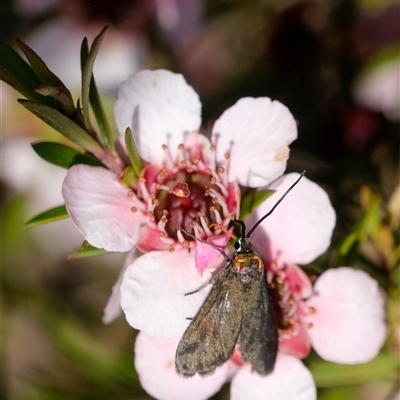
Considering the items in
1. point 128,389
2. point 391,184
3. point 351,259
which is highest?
point 351,259

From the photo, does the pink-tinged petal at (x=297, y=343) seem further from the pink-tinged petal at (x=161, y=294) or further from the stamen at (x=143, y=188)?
the stamen at (x=143, y=188)

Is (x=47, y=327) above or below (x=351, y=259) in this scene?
below

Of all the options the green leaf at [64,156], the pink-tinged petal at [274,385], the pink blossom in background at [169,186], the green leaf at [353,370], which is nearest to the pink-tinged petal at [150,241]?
the pink blossom in background at [169,186]

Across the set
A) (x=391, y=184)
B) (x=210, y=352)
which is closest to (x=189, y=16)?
(x=391, y=184)

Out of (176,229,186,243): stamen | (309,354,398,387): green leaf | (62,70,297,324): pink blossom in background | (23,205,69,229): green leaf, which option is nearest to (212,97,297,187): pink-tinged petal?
(62,70,297,324): pink blossom in background

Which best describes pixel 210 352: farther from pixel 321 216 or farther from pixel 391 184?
pixel 391 184

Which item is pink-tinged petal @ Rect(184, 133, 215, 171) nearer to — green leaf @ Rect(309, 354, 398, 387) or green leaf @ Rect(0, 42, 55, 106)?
green leaf @ Rect(0, 42, 55, 106)

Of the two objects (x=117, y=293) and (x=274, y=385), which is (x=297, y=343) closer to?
(x=274, y=385)
